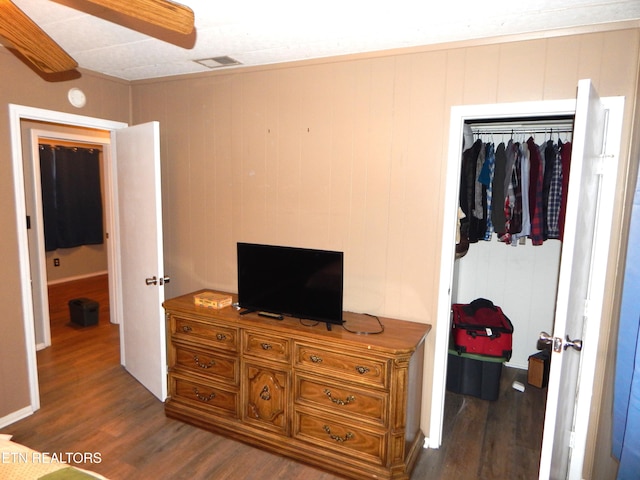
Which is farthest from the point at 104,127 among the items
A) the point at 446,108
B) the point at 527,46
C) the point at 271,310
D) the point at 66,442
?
the point at 527,46

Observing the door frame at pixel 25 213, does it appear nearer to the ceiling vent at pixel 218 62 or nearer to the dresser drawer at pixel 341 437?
the ceiling vent at pixel 218 62

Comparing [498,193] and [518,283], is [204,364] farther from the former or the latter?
[518,283]

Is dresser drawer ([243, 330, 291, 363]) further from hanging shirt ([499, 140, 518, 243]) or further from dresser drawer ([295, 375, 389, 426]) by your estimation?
hanging shirt ([499, 140, 518, 243])

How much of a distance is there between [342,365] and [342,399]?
0.66ft

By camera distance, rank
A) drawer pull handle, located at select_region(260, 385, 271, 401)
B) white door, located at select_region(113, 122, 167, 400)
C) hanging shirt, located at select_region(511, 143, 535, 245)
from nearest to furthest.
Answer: drawer pull handle, located at select_region(260, 385, 271, 401)
white door, located at select_region(113, 122, 167, 400)
hanging shirt, located at select_region(511, 143, 535, 245)

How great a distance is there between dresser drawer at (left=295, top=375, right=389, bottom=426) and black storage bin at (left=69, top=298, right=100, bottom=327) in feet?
10.7

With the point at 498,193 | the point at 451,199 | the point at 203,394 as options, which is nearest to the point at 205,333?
the point at 203,394

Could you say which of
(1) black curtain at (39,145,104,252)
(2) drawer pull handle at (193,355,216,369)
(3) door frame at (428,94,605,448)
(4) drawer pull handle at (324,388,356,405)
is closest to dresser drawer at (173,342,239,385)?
(2) drawer pull handle at (193,355,216,369)

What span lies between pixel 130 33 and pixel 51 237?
4.90 meters

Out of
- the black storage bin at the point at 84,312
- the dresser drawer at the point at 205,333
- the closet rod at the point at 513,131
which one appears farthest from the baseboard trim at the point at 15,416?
the closet rod at the point at 513,131

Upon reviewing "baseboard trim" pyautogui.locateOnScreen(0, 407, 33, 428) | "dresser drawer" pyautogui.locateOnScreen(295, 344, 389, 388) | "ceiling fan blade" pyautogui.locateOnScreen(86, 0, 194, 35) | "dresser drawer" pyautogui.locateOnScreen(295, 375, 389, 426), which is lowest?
"baseboard trim" pyautogui.locateOnScreen(0, 407, 33, 428)

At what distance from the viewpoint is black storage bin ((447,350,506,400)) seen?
319 centimetres

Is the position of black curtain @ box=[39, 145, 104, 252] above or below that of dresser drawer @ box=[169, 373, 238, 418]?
above

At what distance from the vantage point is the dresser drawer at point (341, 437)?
224 centimetres
